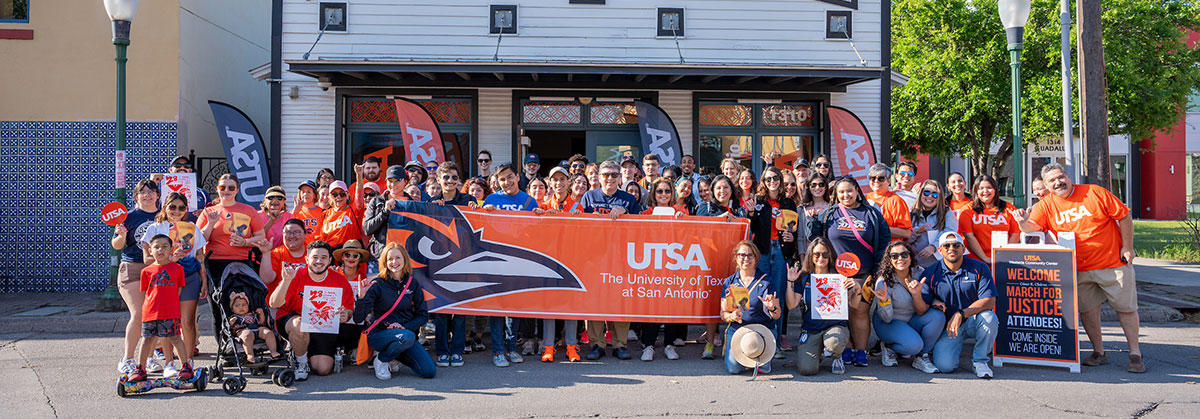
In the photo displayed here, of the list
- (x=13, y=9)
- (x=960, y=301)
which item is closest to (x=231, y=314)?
(x=960, y=301)

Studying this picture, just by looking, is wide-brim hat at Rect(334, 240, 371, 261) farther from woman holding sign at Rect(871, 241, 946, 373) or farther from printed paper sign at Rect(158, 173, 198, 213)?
woman holding sign at Rect(871, 241, 946, 373)

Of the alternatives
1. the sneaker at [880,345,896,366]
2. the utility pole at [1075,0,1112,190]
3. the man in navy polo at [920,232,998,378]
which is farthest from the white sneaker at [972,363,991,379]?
the utility pole at [1075,0,1112,190]

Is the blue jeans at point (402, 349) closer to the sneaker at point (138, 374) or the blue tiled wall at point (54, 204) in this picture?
the sneaker at point (138, 374)

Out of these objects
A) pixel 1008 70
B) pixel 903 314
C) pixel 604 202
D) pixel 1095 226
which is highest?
pixel 1008 70

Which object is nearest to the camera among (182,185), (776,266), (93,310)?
(776,266)

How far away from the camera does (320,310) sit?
621cm

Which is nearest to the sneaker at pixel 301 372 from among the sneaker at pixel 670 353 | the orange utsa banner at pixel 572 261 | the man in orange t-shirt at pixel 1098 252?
the orange utsa banner at pixel 572 261

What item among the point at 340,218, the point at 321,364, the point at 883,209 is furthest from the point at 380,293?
the point at 883,209

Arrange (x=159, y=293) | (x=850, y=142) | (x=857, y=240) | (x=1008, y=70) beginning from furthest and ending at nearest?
(x=1008, y=70) → (x=850, y=142) → (x=857, y=240) → (x=159, y=293)

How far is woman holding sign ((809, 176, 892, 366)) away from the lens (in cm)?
670

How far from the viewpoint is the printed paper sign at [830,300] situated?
253 inches

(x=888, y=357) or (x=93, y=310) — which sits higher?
(x=93, y=310)

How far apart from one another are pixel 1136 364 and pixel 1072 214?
4.29 ft

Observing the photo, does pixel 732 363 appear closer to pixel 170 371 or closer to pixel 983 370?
pixel 983 370
